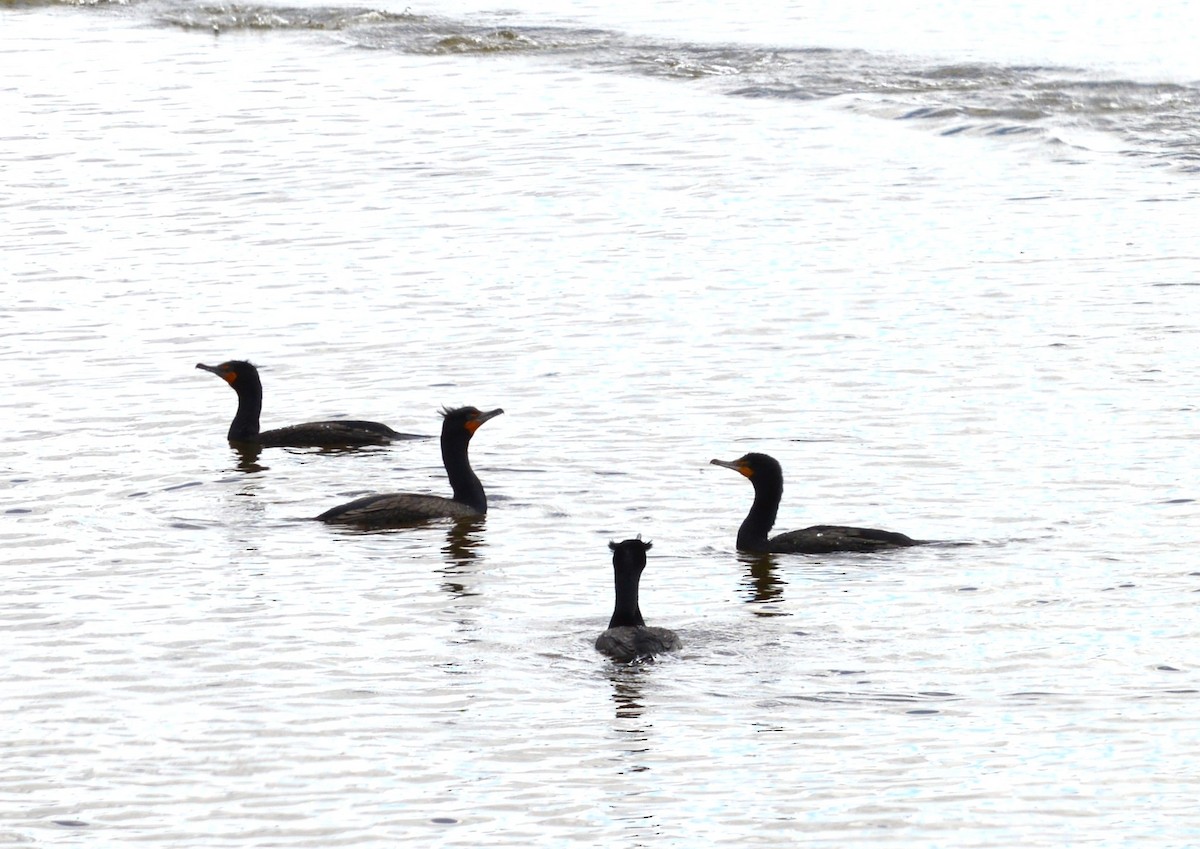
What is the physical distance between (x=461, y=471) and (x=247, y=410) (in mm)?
3017

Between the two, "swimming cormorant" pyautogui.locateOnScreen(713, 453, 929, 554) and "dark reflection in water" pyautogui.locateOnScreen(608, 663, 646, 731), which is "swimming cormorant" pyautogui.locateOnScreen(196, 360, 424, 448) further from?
"dark reflection in water" pyautogui.locateOnScreen(608, 663, 646, 731)

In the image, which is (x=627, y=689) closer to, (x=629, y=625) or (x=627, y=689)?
(x=627, y=689)

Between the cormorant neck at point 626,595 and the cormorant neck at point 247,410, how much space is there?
6.47 meters

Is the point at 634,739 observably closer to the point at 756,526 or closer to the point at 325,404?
the point at 756,526

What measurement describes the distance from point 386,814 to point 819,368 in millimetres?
10001

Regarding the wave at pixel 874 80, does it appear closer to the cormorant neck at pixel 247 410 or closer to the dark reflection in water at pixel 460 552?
the cormorant neck at pixel 247 410

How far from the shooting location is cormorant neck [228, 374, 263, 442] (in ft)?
60.4

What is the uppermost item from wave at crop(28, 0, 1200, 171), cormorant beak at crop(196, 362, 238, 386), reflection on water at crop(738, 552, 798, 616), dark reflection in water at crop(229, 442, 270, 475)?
wave at crop(28, 0, 1200, 171)

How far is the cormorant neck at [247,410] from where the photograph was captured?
18.4 metres

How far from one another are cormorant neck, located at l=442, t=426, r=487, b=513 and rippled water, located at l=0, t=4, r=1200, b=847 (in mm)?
239

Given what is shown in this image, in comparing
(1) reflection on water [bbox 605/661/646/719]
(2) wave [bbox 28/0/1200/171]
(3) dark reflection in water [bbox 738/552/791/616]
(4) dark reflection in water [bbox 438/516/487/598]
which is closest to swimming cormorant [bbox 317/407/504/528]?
(4) dark reflection in water [bbox 438/516/487/598]

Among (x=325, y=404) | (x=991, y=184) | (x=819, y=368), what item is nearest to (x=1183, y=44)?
(x=991, y=184)

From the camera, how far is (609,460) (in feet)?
56.2

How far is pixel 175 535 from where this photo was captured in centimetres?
1556
